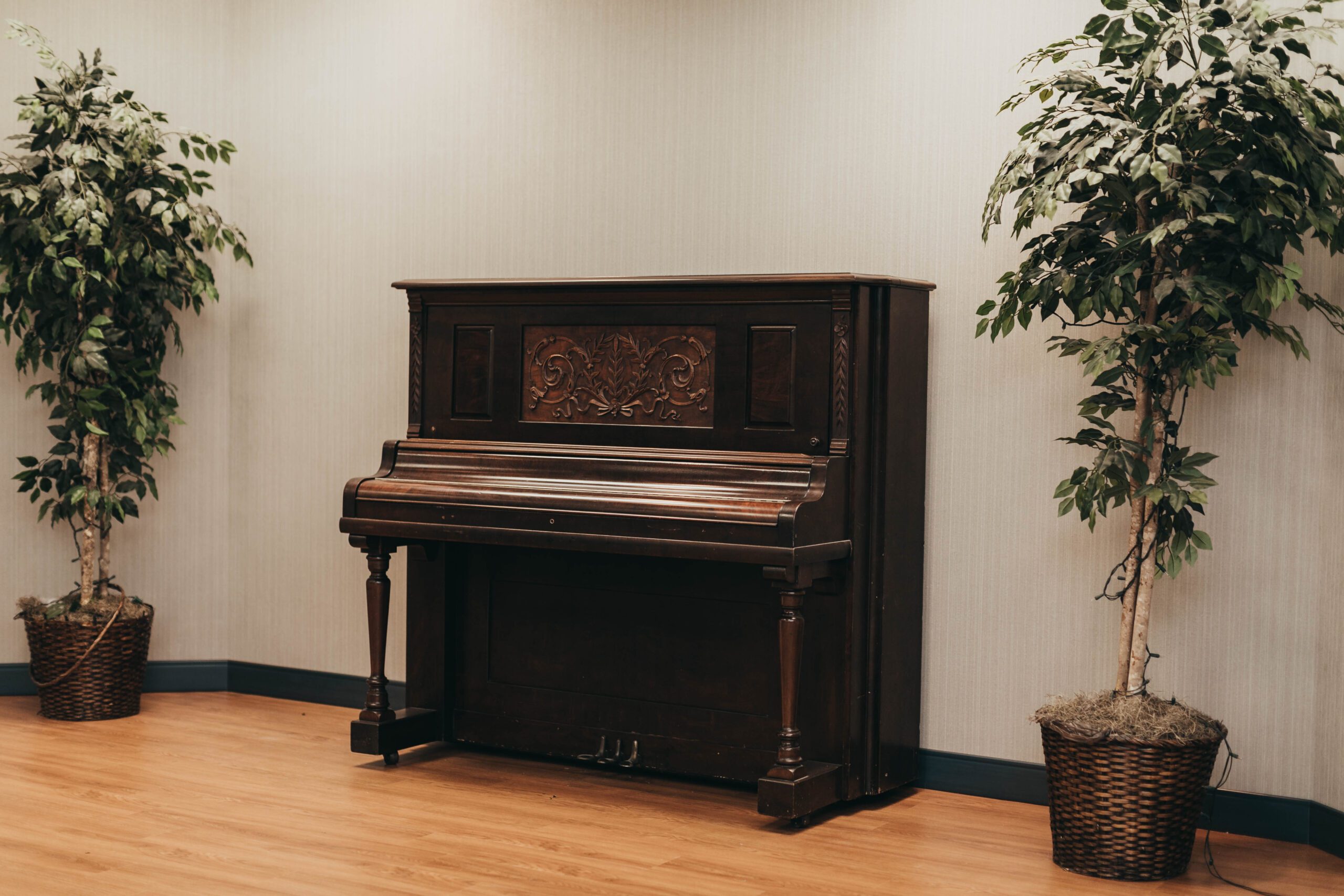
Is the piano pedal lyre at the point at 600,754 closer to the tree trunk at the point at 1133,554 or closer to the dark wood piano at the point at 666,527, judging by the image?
the dark wood piano at the point at 666,527

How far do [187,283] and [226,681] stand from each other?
1.52m

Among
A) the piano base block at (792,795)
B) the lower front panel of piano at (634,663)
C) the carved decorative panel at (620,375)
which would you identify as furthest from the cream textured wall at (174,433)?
the piano base block at (792,795)

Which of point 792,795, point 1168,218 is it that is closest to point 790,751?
point 792,795

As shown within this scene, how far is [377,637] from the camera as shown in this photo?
4344 mm

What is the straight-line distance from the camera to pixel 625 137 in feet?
15.3

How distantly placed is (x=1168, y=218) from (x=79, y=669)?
3.72 m

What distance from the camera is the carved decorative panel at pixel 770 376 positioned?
3.95 meters

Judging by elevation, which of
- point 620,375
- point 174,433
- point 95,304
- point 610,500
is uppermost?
point 95,304

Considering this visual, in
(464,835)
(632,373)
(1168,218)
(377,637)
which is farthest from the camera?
(377,637)

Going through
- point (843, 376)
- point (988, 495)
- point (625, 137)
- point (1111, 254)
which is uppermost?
point (625, 137)

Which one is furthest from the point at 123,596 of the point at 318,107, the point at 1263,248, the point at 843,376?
the point at 1263,248

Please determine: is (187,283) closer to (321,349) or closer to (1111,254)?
(321,349)

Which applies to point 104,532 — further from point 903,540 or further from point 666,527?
point 903,540

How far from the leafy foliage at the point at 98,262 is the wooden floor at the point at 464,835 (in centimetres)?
107
